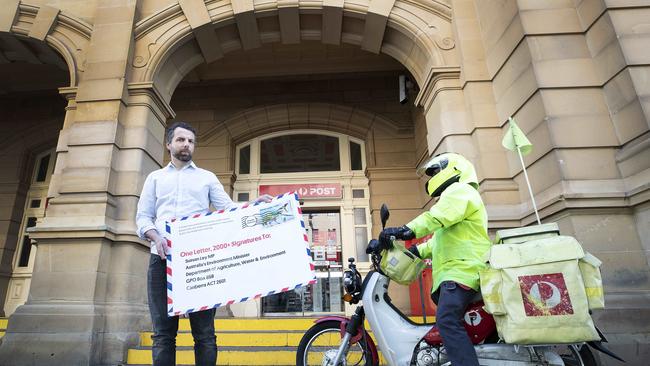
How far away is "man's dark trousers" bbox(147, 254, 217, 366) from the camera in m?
2.46

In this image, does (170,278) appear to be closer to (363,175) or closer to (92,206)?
(92,206)

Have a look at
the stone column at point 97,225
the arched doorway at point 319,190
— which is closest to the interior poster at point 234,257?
the stone column at point 97,225

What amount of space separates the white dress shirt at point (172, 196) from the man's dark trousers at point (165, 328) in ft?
0.96

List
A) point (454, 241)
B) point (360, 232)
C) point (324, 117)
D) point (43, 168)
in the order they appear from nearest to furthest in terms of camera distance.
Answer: point (454, 241)
point (360, 232)
point (324, 117)
point (43, 168)

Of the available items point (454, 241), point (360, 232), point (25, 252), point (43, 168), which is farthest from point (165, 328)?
point (43, 168)

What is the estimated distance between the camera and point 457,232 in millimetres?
2881

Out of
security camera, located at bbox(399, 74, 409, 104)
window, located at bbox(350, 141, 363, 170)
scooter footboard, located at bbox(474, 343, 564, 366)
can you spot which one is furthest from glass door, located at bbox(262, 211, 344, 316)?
scooter footboard, located at bbox(474, 343, 564, 366)

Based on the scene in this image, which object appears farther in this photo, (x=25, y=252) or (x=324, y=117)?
(x=324, y=117)

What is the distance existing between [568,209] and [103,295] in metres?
5.53

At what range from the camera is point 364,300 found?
Answer: 3.19 metres

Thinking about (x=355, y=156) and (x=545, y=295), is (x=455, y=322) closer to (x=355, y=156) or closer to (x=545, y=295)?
(x=545, y=295)

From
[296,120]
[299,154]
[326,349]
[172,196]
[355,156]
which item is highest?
[296,120]

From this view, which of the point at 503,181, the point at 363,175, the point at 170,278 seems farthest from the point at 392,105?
the point at 170,278

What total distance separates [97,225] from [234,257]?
3.39 meters
